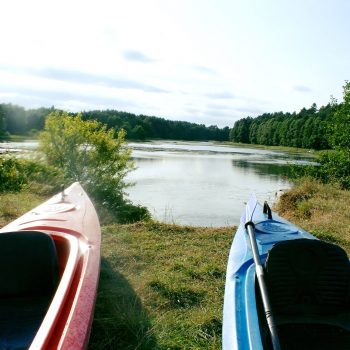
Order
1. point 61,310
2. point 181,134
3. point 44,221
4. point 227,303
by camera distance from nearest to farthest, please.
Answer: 1. point 61,310
2. point 227,303
3. point 44,221
4. point 181,134

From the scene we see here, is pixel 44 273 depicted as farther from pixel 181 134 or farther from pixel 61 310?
pixel 181 134

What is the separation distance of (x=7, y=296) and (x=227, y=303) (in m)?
1.63

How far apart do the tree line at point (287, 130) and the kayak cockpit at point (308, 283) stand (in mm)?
42155

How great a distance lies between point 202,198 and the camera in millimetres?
13805

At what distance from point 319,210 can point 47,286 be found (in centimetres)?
603

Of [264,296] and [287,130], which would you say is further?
[287,130]

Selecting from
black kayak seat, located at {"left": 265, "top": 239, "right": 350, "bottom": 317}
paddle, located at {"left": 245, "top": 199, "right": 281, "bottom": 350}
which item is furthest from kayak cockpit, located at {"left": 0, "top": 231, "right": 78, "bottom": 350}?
black kayak seat, located at {"left": 265, "top": 239, "right": 350, "bottom": 317}

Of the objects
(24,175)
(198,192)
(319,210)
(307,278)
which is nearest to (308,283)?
(307,278)

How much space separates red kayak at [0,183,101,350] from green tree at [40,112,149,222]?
783cm

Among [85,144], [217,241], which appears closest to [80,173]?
[85,144]

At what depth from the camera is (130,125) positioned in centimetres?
5884

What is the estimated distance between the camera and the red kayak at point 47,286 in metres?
2.12

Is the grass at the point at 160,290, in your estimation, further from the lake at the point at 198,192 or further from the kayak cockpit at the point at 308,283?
the lake at the point at 198,192

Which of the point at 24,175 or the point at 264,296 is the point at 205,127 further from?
the point at 264,296
